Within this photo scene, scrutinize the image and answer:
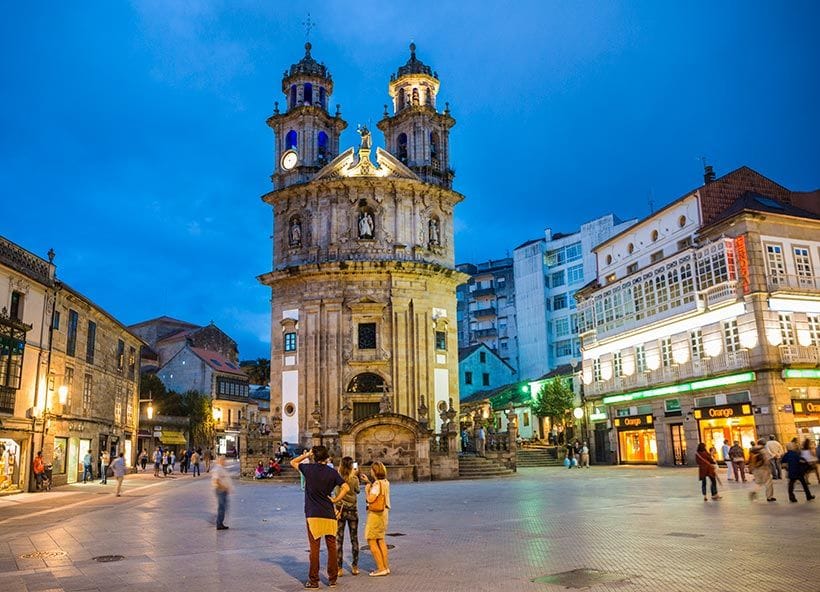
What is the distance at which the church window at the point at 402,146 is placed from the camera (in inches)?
2029

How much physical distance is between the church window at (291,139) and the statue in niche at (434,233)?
11276 mm

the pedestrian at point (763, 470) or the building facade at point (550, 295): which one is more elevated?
the building facade at point (550, 295)

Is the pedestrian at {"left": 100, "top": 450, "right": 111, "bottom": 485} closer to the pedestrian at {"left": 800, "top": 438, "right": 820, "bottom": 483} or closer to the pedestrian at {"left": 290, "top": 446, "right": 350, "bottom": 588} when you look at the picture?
the pedestrian at {"left": 290, "top": 446, "right": 350, "bottom": 588}

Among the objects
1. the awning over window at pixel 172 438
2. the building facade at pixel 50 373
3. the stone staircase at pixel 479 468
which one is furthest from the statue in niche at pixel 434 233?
the awning over window at pixel 172 438

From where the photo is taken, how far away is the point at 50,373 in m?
32.9

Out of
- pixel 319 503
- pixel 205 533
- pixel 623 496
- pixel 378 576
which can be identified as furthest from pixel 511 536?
pixel 623 496

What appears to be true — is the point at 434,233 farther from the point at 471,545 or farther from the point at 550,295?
the point at 471,545

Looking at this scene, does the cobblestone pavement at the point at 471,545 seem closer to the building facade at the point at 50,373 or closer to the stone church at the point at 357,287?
the building facade at the point at 50,373

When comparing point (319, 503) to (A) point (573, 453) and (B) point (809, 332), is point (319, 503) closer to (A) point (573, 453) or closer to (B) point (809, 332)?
(B) point (809, 332)

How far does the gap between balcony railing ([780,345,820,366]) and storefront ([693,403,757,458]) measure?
2.75 meters

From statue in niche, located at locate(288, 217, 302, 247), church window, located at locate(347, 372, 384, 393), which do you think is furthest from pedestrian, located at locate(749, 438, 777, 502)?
statue in niche, located at locate(288, 217, 302, 247)

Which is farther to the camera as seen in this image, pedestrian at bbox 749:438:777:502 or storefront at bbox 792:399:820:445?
storefront at bbox 792:399:820:445

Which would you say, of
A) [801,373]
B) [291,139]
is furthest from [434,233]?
[801,373]

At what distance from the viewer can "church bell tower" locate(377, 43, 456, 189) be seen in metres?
50.6
